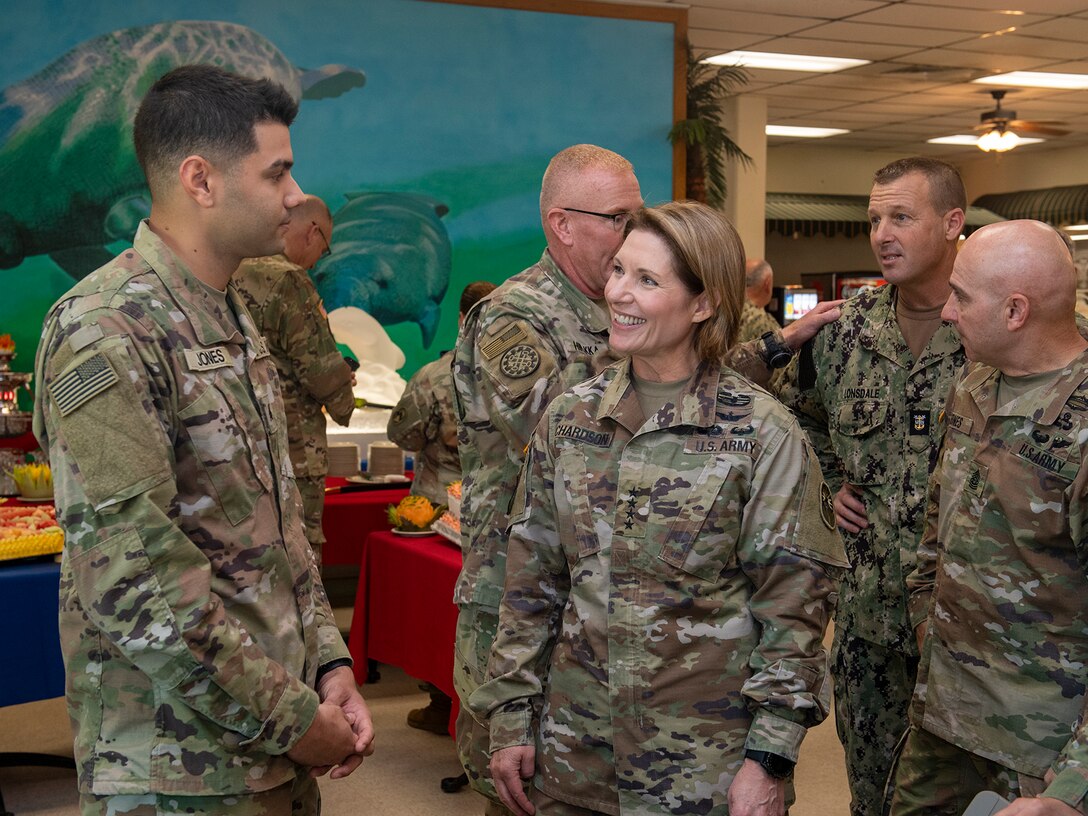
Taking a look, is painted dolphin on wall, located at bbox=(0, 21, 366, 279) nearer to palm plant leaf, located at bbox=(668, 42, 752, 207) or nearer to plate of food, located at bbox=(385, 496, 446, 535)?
palm plant leaf, located at bbox=(668, 42, 752, 207)

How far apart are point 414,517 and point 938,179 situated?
7.57 feet

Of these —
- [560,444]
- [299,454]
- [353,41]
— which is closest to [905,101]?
[353,41]

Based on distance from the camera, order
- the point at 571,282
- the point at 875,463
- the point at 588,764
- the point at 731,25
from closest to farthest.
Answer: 1. the point at 588,764
2. the point at 571,282
3. the point at 875,463
4. the point at 731,25

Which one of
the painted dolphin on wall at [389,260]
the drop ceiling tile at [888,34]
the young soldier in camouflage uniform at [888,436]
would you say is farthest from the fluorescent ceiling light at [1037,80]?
the young soldier in camouflage uniform at [888,436]

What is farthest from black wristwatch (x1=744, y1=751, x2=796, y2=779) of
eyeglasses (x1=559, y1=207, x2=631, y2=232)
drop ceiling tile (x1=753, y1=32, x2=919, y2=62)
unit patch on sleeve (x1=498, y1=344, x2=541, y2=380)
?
drop ceiling tile (x1=753, y1=32, x2=919, y2=62)

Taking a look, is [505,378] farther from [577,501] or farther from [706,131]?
[706,131]

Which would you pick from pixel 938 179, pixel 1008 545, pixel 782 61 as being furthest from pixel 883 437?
pixel 782 61

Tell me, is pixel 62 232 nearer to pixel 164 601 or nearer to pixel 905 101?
pixel 164 601

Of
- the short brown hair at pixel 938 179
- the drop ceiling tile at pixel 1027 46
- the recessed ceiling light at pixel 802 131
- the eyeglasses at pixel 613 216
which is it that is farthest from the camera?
the recessed ceiling light at pixel 802 131

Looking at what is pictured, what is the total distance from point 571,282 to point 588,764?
44.5 inches

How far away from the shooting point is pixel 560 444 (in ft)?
6.37

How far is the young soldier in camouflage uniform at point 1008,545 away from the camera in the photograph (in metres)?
2.01

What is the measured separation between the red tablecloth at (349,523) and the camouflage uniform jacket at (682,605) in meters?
3.49

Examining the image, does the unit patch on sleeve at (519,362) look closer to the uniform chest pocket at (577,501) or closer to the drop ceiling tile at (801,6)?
the uniform chest pocket at (577,501)
